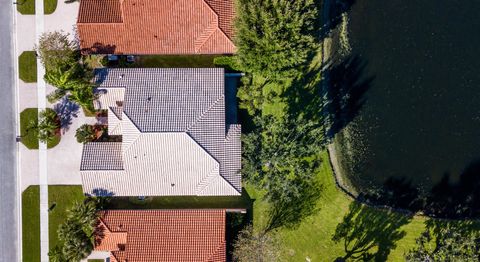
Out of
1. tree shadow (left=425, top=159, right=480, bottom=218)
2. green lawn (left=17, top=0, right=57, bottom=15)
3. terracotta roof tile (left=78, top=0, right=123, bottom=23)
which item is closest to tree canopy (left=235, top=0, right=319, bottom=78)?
terracotta roof tile (left=78, top=0, right=123, bottom=23)

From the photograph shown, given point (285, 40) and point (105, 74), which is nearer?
point (285, 40)

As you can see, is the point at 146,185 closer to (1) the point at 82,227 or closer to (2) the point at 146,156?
(2) the point at 146,156

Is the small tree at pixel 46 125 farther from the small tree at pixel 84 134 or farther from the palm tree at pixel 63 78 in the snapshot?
the palm tree at pixel 63 78

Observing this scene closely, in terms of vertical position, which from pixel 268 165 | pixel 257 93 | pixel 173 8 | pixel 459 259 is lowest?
pixel 459 259

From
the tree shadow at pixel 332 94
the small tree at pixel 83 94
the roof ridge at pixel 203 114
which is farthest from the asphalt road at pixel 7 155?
the tree shadow at pixel 332 94

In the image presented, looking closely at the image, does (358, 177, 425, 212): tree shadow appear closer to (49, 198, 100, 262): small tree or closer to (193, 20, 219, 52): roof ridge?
(193, 20, 219, 52): roof ridge

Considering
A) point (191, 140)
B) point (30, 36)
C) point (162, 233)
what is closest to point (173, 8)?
point (191, 140)
